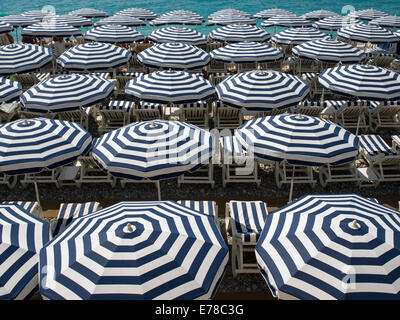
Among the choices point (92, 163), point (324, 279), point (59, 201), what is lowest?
point (59, 201)

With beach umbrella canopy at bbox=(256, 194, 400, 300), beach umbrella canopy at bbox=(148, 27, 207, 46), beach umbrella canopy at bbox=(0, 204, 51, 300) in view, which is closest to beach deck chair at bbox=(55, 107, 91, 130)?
beach umbrella canopy at bbox=(0, 204, 51, 300)

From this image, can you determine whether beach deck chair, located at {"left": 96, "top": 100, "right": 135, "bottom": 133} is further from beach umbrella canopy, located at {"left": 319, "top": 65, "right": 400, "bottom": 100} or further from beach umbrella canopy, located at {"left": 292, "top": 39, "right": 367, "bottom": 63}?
beach umbrella canopy, located at {"left": 292, "top": 39, "right": 367, "bottom": 63}

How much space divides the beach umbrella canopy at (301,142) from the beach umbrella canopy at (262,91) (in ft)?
4.98

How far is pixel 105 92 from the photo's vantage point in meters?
8.12

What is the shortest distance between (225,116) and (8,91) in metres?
5.62

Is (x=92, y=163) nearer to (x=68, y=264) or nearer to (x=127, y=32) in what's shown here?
(x=68, y=264)

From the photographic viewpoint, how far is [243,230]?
5270mm

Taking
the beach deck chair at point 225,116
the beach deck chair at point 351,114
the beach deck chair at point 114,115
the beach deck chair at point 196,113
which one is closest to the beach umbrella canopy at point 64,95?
the beach deck chair at point 114,115

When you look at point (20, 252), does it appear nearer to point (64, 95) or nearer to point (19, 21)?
point (64, 95)

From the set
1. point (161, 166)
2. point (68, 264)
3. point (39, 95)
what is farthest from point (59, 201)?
point (68, 264)

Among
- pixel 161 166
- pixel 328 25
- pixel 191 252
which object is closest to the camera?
pixel 191 252

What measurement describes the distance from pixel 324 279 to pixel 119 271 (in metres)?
2.13

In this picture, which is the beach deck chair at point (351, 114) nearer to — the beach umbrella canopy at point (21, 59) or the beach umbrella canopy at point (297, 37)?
the beach umbrella canopy at point (297, 37)

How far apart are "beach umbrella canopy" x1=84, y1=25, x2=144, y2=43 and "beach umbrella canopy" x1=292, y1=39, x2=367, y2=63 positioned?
6.87 metres
